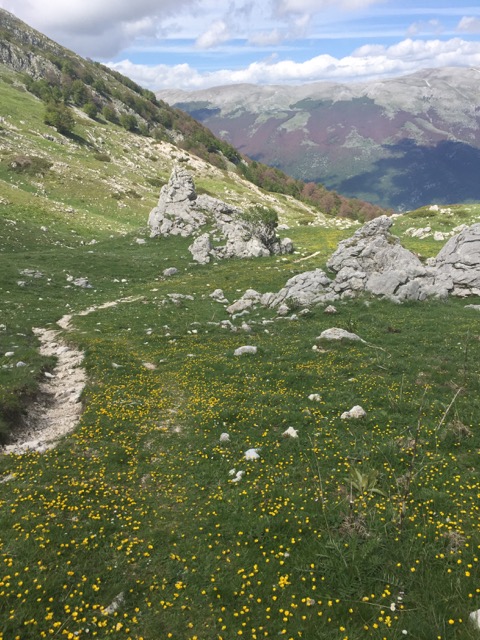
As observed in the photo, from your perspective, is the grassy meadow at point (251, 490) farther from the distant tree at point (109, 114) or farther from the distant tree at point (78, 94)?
the distant tree at point (78, 94)

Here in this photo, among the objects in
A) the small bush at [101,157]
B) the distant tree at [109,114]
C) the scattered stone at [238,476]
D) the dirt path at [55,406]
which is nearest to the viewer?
the scattered stone at [238,476]

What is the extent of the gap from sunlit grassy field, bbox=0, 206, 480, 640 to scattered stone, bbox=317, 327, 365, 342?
802 mm

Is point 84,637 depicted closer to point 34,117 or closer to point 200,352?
point 200,352

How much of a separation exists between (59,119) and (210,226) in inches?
2902

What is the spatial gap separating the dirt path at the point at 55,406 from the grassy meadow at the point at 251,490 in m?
0.57

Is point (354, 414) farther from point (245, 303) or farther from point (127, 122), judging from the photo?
point (127, 122)

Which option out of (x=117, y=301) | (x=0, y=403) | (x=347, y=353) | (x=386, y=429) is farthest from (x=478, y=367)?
(x=117, y=301)

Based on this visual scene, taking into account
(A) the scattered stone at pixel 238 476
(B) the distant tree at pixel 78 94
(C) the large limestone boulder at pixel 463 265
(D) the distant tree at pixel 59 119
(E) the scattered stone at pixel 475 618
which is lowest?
(A) the scattered stone at pixel 238 476

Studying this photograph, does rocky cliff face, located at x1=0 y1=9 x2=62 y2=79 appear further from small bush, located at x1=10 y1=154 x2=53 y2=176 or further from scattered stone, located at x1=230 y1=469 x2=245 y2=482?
scattered stone, located at x1=230 y1=469 x2=245 y2=482

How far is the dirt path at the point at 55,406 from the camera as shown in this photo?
1381 centimetres

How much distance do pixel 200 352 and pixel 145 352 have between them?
3495 mm

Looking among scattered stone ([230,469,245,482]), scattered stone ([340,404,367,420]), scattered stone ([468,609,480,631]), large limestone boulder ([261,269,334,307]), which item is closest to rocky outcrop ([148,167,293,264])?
large limestone boulder ([261,269,334,307])

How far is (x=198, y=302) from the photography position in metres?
34.8

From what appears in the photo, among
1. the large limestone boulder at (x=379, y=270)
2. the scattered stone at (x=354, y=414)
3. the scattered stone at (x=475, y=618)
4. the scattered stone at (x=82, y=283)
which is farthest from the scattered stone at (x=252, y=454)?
the scattered stone at (x=82, y=283)
